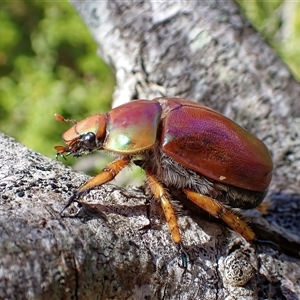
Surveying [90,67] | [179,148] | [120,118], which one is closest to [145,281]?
[179,148]

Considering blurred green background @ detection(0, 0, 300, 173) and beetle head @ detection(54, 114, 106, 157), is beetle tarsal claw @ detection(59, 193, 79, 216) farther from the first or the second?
blurred green background @ detection(0, 0, 300, 173)

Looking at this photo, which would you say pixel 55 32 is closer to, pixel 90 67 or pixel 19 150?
pixel 90 67

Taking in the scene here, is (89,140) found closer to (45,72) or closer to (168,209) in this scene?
(168,209)

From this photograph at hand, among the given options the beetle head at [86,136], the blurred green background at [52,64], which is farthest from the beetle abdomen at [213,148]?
the blurred green background at [52,64]

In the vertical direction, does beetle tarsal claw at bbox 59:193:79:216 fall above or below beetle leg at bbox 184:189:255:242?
above

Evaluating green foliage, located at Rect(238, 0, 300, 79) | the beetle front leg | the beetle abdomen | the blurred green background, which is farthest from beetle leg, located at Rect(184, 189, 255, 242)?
green foliage, located at Rect(238, 0, 300, 79)

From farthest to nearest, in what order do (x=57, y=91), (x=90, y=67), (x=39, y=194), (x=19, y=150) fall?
(x=90, y=67) < (x=57, y=91) < (x=19, y=150) < (x=39, y=194)
